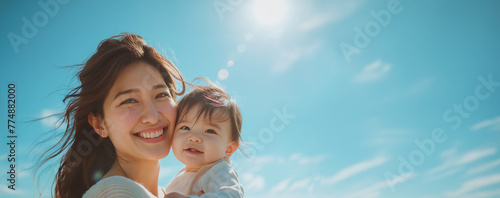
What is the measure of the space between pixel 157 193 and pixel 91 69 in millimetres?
1367

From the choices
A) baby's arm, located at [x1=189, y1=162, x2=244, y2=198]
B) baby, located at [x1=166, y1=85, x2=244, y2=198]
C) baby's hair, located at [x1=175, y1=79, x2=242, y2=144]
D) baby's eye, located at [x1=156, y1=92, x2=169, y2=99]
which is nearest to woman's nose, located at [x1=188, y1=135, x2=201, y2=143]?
baby, located at [x1=166, y1=85, x2=244, y2=198]

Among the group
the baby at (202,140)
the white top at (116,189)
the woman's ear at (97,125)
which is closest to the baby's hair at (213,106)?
the baby at (202,140)

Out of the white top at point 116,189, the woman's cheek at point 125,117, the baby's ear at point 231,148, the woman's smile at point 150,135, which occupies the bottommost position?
the white top at point 116,189

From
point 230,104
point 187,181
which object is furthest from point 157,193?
point 230,104

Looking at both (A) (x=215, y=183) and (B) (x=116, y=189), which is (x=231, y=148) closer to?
(A) (x=215, y=183)

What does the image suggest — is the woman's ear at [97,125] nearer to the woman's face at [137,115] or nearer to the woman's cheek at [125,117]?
the woman's face at [137,115]

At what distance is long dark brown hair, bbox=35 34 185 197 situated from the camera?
3.24 meters

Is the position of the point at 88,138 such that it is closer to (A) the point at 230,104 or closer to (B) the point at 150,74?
(B) the point at 150,74

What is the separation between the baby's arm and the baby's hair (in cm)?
A: 50

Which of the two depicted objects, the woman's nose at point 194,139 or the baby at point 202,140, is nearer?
the baby at point 202,140

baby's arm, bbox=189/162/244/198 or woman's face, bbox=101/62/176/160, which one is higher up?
woman's face, bbox=101/62/176/160

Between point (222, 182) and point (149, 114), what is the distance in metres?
0.91

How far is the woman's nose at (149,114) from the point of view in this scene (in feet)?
10.4

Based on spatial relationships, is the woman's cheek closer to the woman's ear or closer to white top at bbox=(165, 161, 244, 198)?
the woman's ear
